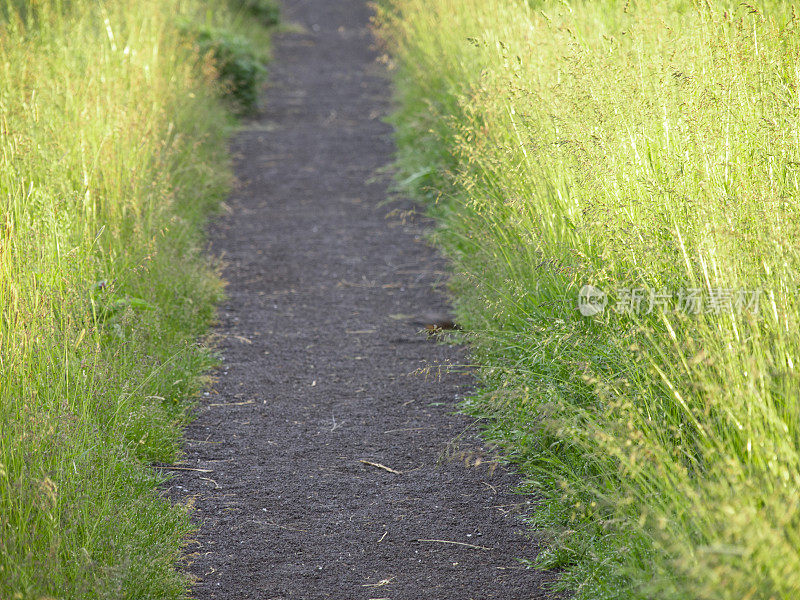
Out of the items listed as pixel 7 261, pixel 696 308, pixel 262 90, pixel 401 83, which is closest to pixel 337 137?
pixel 401 83

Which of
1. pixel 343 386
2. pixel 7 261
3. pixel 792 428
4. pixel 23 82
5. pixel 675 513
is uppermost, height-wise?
pixel 23 82

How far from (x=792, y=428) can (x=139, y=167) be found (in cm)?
403

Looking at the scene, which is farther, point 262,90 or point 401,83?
point 262,90

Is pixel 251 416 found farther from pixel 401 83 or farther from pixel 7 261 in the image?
pixel 401 83

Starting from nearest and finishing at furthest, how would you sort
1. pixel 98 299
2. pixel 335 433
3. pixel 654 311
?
pixel 654 311
pixel 335 433
pixel 98 299

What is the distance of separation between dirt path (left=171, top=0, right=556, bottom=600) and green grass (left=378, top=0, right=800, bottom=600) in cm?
24

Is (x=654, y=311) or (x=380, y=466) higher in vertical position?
(x=654, y=311)

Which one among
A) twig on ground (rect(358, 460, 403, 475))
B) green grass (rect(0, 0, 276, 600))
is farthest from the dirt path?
green grass (rect(0, 0, 276, 600))

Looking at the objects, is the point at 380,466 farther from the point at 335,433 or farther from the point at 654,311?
the point at 654,311

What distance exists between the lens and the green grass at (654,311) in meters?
2.06

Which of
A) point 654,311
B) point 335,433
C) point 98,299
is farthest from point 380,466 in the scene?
point 98,299

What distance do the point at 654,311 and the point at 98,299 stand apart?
8.07 feet

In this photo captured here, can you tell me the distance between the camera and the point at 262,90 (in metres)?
10.1

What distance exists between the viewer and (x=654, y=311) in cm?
282
